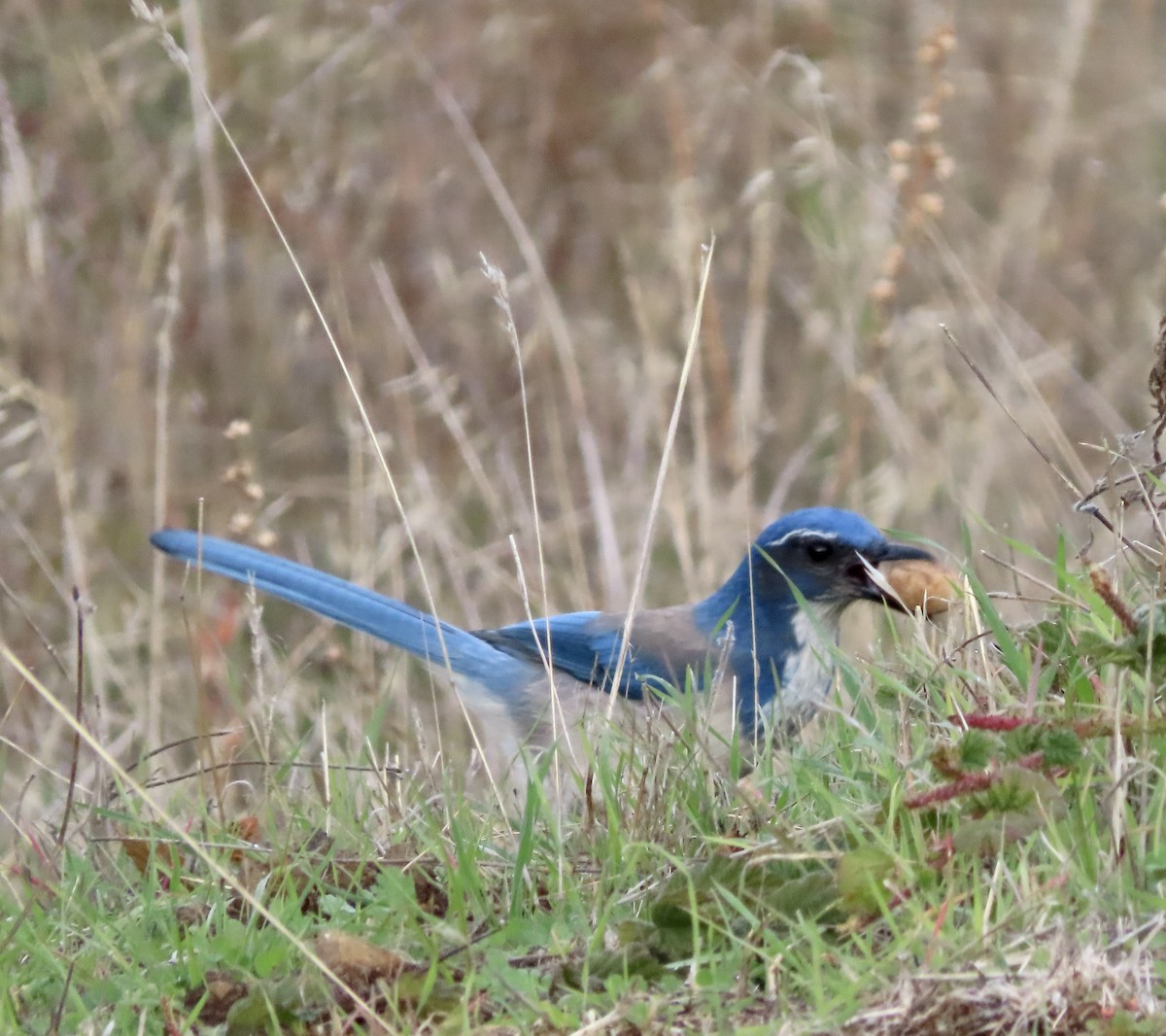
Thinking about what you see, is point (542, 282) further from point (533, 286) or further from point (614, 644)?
point (533, 286)

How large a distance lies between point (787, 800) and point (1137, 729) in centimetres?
57

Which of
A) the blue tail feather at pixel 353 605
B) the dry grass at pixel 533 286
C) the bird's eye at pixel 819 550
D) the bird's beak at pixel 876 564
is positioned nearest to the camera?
the bird's beak at pixel 876 564

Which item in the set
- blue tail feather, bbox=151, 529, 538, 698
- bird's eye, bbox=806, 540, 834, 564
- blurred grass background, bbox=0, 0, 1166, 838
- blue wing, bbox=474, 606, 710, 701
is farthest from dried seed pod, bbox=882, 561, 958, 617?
blue tail feather, bbox=151, 529, 538, 698

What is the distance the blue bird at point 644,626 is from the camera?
4.45 meters

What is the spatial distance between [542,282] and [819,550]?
1.16m

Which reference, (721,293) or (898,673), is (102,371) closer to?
(721,293)

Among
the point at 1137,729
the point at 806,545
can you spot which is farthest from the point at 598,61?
the point at 1137,729

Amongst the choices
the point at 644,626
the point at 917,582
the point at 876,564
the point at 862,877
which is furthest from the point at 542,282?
the point at 862,877

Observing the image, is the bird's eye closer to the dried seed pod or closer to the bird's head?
the bird's head

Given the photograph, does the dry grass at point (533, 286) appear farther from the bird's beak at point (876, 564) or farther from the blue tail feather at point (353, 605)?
the bird's beak at point (876, 564)

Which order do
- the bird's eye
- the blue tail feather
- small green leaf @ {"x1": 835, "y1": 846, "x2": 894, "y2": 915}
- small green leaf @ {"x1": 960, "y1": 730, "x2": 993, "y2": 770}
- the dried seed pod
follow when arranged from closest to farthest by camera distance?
small green leaf @ {"x1": 835, "y1": 846, "x2": 894, "y2": 915}, small green leaf @ {"x1": 960, "y1": 730, "x2": 993, "y2": 770}, the dried seed pod, the bird's eye, the blue tail feather

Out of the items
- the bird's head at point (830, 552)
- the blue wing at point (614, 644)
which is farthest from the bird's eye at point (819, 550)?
the blue wing at point (614, 644)

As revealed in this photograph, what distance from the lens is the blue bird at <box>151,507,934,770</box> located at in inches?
175

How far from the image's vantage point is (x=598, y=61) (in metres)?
7.30
